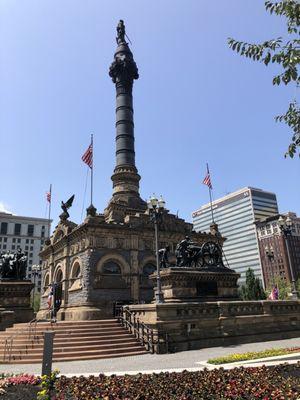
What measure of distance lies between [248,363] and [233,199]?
138095 millimetres

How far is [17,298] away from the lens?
28.5 meters

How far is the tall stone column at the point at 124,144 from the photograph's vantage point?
116 ft

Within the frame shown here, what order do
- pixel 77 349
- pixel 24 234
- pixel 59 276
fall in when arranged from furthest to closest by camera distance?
pixel 24 234 < pixel 59 276 < pixel 77 349

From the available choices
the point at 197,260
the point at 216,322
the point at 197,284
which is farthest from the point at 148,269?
the point at 216,322

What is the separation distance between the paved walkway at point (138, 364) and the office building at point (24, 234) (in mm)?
110206

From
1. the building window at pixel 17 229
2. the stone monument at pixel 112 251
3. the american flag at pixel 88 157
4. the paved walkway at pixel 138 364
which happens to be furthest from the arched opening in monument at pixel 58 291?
the building window at pixel 17 229

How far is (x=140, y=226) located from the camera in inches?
1217

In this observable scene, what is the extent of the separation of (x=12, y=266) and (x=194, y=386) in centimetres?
2459

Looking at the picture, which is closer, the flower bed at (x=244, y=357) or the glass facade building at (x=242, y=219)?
the flower bed at (x=244, y=357)

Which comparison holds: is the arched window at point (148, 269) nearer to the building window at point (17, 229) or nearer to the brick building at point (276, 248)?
the brick building at point (276, 248)

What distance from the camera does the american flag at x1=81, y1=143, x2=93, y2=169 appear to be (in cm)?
3322

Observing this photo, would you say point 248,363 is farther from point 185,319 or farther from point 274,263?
point 274,263

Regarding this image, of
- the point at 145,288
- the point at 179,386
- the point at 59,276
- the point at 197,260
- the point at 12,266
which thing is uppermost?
the point at 12,266

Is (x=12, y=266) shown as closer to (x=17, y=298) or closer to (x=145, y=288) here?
(x=17, y=298)
